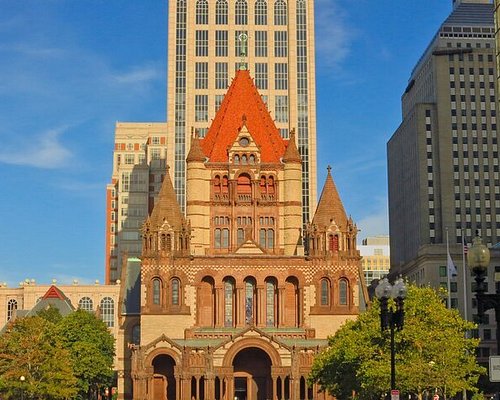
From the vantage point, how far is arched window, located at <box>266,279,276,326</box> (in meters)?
114

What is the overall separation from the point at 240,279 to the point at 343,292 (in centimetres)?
1289

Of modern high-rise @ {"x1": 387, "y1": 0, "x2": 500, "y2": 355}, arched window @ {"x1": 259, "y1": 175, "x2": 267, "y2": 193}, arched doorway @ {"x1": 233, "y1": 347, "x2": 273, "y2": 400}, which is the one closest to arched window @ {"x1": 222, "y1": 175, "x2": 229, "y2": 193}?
arched window @ {"x1": 259, "y1": 175, "x2": 267, "y2": 193}

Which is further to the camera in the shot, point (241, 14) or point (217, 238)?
point (241, 14)

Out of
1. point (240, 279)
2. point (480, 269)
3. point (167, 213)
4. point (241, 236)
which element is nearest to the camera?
point (480, 269)

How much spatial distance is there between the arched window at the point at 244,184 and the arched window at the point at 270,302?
13854 mm

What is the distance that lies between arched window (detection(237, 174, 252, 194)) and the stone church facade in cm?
13

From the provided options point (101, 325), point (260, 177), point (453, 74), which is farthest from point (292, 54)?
point (101, 325)

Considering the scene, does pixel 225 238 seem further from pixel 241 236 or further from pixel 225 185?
pixel 225 185

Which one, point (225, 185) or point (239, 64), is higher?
point (239, 64)

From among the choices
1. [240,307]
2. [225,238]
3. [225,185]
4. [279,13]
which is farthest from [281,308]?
[279,13]

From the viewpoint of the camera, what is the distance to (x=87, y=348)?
358 ft

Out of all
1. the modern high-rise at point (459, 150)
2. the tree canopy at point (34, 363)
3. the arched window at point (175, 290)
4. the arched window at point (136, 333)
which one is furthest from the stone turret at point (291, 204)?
the modern high-rise at point (459, 150)

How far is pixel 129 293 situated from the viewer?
138 meters

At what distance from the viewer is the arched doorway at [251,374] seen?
11231cm
